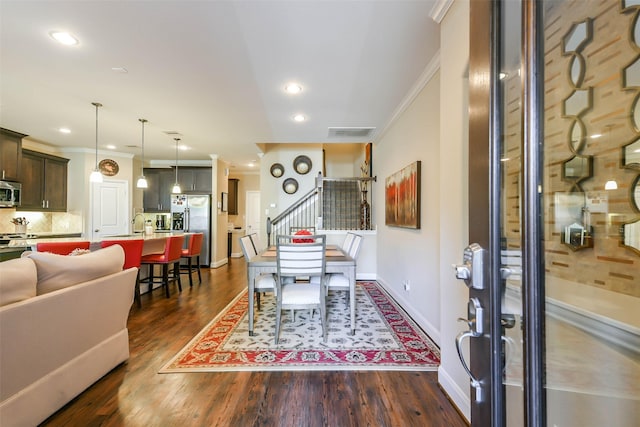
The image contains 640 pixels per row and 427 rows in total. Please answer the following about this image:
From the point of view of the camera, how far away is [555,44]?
0.70m

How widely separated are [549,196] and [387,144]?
12.4ft

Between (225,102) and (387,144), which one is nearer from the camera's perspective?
(225,102)

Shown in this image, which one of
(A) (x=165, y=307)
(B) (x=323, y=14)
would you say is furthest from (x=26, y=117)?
(B) (x=323, y=14)

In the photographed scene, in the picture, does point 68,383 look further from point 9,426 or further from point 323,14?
point 323,14

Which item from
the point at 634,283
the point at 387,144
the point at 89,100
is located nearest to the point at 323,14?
the point at 634,283

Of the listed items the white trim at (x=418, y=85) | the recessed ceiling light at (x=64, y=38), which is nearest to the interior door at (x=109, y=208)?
the recessed ceiling light at (x=64, y=38)

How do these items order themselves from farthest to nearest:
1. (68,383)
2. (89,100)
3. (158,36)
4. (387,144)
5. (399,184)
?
(387,144) < (399,184) < (89,100) < (158,36) < (68,383)

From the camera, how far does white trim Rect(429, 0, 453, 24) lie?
1.73 m

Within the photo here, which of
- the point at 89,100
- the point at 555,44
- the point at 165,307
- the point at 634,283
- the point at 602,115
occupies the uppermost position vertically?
the point at 89,100

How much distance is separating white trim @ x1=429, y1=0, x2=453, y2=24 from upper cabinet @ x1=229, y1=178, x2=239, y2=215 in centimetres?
769

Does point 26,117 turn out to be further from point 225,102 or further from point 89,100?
point 225,102

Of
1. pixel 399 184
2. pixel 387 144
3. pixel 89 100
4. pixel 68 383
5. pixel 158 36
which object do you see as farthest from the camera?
pixel 387 144

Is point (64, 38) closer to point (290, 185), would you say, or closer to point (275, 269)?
point (275, 269)

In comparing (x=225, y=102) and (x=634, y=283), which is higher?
(x=225, y=102)
